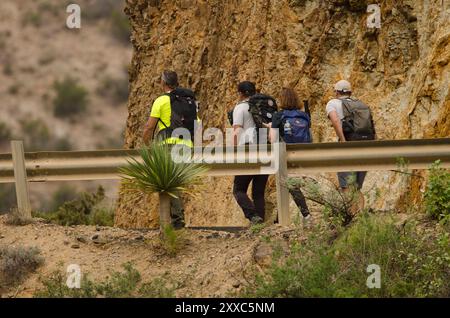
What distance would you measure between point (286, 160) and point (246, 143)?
78cm

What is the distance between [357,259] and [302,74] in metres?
5.42

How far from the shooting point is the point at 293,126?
47.9 feet

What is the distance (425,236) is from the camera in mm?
13016

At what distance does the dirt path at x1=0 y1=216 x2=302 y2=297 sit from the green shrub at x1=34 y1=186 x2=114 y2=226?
216 inches

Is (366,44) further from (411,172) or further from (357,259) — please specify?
(357,259)

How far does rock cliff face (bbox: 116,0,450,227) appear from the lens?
1617 centimetres

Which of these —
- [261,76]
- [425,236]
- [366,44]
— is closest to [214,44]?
[261,76]

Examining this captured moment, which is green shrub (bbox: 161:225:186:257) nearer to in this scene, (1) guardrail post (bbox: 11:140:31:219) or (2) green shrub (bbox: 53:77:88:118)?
(1) guardrail post (bbox: 11:140:31:219)

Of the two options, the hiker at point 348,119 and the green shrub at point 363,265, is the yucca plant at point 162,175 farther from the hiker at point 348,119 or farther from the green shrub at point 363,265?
the hiker at point 348,119

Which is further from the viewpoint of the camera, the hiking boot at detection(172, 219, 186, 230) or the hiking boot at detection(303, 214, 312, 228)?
the hiking boot at detection(172, 219, 186, 230)

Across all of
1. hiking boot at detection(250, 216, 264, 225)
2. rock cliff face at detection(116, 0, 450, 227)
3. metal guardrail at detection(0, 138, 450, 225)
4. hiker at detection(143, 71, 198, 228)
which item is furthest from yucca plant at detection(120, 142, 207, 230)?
rock cliff face at detection(116, 0, 450, 227)

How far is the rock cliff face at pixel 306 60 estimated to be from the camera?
16.2 metres

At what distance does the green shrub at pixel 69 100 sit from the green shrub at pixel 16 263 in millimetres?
41958
